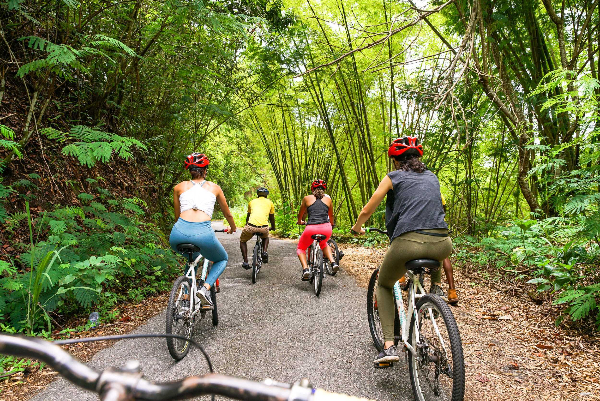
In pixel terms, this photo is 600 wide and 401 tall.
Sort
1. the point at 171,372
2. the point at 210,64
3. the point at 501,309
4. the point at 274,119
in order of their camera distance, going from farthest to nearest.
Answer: the point at 274,119
the point at 210,64
the point at 501,309
the point at 171,372

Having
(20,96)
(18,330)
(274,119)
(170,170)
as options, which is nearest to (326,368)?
(18,330)

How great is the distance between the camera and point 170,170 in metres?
7.39

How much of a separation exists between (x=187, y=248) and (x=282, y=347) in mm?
1225

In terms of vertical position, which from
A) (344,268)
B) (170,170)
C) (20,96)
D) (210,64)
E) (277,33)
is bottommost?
(344,268)

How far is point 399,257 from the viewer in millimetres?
2254

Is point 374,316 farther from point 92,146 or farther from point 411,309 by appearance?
point 92,146

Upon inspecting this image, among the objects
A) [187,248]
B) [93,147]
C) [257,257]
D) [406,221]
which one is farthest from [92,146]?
[406,221]

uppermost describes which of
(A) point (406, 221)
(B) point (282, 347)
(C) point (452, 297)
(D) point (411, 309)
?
(A) point (406, 221)

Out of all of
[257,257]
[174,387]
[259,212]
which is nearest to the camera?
[174,387]

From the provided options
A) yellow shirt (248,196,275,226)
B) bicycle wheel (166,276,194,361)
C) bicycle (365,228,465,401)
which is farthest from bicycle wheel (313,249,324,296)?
bicycle (365,228,465,401)

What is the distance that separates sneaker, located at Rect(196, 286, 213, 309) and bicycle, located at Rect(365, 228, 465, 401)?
167 cm

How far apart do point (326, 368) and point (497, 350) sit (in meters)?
1.51

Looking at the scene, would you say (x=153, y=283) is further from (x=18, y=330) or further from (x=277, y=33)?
(x=277, y=33)

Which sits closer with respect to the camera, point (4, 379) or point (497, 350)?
point (4, 379)
